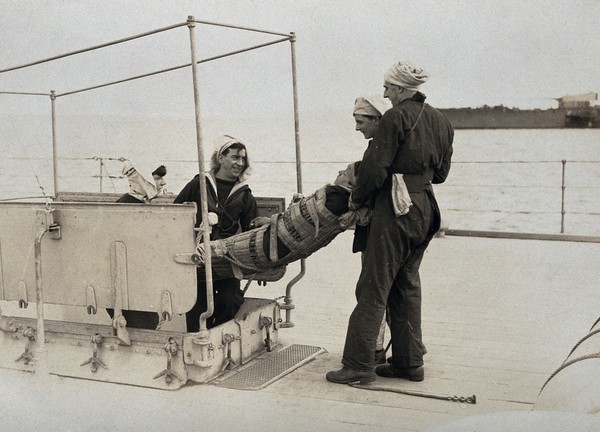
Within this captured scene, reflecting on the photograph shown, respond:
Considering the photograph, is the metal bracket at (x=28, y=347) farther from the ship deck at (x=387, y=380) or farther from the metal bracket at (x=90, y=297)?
the metal bracket at (x=90, y=297)

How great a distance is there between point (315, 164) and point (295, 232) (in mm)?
41795

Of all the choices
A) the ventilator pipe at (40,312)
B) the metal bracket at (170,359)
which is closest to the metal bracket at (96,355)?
the ventilator pipe at (40,312)

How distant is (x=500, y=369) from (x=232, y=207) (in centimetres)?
169

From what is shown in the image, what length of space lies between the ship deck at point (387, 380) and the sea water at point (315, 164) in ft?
3.65

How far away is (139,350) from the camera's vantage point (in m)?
3.82

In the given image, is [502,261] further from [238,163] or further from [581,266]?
[238,163]

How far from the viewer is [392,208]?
3.63 metres

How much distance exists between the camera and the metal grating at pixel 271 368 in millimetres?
3729

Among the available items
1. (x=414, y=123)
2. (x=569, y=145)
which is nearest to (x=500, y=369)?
(x=414, y=123)

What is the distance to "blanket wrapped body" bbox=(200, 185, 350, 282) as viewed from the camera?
3.83m

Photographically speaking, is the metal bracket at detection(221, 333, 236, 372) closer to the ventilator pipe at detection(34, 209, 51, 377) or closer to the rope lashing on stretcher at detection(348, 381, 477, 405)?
the rope lashing on stretcher at detection(348, 381, 477, 405)

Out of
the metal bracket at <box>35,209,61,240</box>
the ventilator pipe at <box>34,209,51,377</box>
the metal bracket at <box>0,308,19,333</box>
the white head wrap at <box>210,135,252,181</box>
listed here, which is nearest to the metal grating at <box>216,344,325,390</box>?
the ventilator pipe at <box>34,209,51,377</box>

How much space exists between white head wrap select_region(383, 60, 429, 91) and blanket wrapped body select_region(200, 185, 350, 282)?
2.01 feet

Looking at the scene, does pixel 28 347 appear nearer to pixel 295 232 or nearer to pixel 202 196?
pixel 202 196
